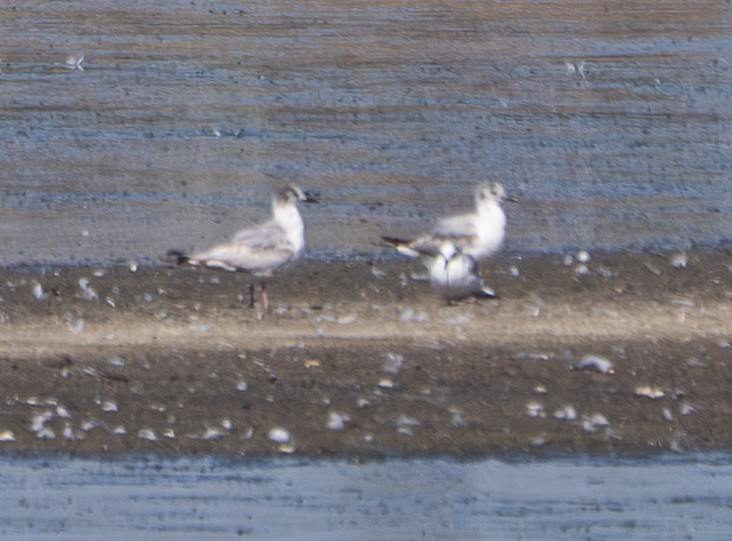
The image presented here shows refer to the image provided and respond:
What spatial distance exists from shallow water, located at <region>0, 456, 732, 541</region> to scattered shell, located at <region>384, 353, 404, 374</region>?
0.20m

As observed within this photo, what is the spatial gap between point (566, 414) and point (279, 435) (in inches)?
23.3

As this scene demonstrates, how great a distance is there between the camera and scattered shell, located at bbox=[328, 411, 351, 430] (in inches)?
84.4

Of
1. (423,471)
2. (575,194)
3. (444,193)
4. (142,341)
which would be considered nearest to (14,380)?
(142,341)

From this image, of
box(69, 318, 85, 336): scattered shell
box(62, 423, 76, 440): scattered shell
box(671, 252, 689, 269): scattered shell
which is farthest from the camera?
box(671, 252, 689, 269): scattered shell

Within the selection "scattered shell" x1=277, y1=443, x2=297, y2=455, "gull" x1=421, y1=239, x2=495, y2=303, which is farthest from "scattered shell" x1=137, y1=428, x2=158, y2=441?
"gull" x1=421, y1=239, x2=495, y2=303

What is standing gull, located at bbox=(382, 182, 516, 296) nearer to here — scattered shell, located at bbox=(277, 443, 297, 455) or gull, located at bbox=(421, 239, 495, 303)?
gull, located at bbox=(421, 239, 495, 303)

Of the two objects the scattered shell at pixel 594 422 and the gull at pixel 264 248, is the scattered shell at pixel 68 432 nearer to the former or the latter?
the gull at pixel 264 248

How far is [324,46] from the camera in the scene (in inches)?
94.9

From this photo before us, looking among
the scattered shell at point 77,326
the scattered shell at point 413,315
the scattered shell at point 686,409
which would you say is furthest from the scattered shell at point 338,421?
the scattered shell at point 686,409

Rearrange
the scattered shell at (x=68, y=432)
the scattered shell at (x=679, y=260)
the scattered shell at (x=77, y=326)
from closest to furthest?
the scattered shell at (x=68, y=432), the scattered shell at (x=77, y=326), the scattered shell at (x=679, y=260)

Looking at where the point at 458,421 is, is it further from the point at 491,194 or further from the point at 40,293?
the point at 40,293

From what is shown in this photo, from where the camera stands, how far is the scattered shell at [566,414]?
216 cm

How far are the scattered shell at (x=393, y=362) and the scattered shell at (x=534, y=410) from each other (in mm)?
279

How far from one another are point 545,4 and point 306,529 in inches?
50.8
